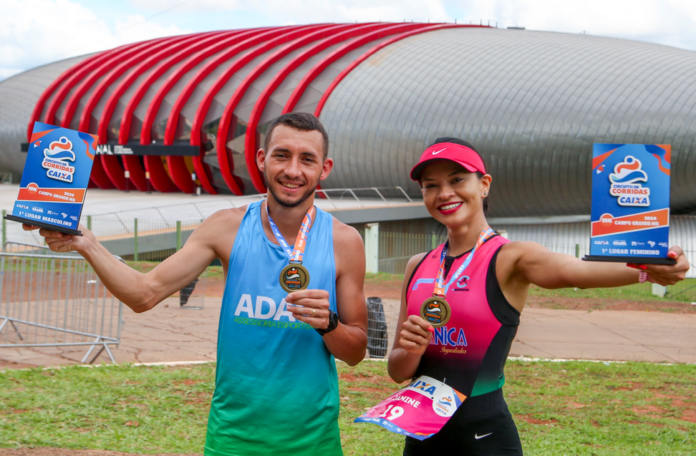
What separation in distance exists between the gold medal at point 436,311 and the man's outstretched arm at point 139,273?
1065 millimetres

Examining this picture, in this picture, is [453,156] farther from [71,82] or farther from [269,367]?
[71,82]

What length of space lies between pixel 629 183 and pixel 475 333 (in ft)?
2.96

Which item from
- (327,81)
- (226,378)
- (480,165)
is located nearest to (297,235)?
(226,378)

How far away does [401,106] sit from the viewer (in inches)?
1150

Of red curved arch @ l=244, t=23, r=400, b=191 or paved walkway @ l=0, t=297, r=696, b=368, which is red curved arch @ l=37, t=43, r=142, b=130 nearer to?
red curved arch @ l=244, t=23, r=400, b=191

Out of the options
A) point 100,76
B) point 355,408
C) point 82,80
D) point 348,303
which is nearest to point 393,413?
point 348,303

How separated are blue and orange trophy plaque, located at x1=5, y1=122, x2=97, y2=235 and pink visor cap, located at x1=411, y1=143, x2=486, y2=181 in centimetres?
149

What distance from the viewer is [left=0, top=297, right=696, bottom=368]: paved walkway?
28.2 ft

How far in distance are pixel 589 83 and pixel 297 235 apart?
86.8 ft

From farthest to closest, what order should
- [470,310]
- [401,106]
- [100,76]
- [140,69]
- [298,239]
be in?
[100,76], [140,69], [401,106], [298,239], [470,310]

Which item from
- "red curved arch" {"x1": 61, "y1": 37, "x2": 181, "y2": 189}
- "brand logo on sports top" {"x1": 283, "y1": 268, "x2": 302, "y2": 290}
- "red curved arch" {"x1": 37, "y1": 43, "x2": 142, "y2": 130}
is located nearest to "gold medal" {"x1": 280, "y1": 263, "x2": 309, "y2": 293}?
"brand logo on sports top" {"x1": 283, "y1": 268, "x2": 302, "y2": 290}

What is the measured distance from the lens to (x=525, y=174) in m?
26.8

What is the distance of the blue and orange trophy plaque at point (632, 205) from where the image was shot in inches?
90.4

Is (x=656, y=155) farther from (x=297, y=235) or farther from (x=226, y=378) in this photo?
(x=226, y=378)
